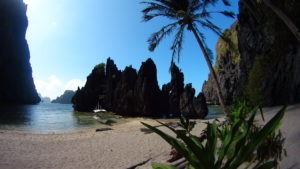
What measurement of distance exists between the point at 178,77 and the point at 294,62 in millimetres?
34319

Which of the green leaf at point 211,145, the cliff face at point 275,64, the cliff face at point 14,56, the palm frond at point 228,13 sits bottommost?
the green leaf at point 211,145

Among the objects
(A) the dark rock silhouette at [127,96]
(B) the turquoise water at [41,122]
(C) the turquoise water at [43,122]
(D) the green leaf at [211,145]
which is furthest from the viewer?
(A) the dark rock silhouette at [127,96]

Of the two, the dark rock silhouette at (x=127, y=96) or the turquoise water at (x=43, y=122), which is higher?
the dark rock silhouette at (x=127, y=96)

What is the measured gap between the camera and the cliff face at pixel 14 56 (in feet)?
312

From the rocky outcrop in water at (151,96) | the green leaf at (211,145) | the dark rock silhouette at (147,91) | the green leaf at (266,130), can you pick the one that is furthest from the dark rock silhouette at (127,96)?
the green leaf at (266,130)

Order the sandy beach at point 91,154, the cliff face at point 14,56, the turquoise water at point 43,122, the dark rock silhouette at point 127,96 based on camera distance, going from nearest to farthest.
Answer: the sandy beach at point 91,154 → the turquoise water at point 43,122 → the dark rock silhouette at point 127,96 → the cliff face at point 14,56

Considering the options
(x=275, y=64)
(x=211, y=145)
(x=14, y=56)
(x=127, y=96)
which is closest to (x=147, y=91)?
(x=127, y=96)

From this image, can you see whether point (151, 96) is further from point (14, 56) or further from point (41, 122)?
point (14, 56)

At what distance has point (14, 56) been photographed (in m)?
107

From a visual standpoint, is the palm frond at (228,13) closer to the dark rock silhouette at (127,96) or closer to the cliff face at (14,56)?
the dark rock silhouette at (127,96)

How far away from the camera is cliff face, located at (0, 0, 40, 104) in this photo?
95000 mm

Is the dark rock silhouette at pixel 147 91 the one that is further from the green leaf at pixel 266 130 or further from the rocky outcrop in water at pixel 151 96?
the green leaf at pixel 266 130

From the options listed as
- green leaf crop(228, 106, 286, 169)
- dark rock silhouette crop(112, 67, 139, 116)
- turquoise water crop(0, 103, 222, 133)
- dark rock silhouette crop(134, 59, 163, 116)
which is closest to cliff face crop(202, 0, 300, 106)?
green leaf crop(228, 106, 286, 169)

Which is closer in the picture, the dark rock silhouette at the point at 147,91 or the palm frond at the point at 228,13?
the palm frond at the point at 228,13
